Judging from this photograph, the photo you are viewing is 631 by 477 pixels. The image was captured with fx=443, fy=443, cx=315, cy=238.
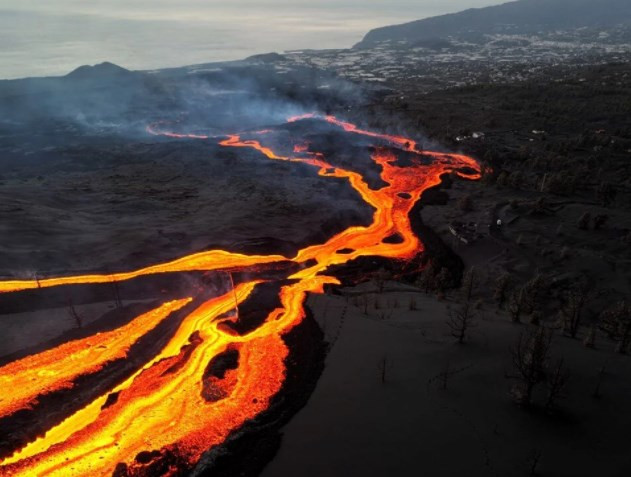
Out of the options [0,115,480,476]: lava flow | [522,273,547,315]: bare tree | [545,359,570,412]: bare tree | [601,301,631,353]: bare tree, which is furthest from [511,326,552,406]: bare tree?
[0,115,480,476]: lava flow

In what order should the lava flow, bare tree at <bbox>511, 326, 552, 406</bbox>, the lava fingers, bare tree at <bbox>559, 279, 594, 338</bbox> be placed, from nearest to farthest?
bare tree at <bbox>511, 326, 552, 406</bbox> → the lava flow → the lava fingers → bare tree at <bbox>559, 279, 594, 338</bbox>

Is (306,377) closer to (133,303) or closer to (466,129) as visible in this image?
(133,303)

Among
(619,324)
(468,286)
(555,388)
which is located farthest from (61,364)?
(619,324)

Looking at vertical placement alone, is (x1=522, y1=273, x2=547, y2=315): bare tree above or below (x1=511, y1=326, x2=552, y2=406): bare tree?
below

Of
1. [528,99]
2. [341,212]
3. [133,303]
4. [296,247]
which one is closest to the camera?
[133,303]

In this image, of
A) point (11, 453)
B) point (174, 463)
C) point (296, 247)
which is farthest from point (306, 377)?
point (296, 247)

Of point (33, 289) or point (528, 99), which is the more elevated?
point (528, 99)

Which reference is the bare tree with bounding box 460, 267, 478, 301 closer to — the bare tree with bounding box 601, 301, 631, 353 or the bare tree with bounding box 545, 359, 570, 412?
the bare tree with bounding box 601, 301, 631, 353

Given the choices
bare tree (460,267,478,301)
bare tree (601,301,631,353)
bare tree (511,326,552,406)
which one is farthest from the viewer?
bare tree (460,267,478,301)

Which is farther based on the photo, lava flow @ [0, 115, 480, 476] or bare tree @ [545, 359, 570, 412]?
lava flow @ [0, 115, 480, 476]
